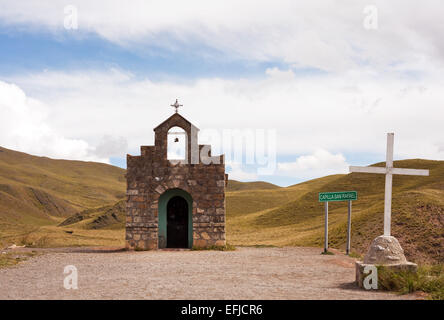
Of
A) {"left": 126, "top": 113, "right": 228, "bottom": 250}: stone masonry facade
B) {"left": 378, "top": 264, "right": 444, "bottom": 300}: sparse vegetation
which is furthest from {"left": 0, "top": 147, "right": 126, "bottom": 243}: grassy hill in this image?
{"left": 378, "top": 264, "right": 444, "bottom": 300}: sparse vegetation

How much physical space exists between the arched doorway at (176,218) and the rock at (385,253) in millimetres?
10975

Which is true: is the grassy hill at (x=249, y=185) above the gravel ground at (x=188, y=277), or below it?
below

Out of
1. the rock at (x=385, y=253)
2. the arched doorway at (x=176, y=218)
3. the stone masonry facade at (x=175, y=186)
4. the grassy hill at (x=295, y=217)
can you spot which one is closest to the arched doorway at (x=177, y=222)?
the arched doorway at (x=176, y=218)

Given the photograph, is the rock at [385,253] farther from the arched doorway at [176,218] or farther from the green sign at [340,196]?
the arched doorway at [176,218]

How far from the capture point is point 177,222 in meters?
20.8

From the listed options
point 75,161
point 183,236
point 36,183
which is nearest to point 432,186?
point 183,236

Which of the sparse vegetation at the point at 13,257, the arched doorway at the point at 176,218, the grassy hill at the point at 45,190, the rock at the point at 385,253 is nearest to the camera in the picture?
the rock at the point at 385,253

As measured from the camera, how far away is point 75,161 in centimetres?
17675

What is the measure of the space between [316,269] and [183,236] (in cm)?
824

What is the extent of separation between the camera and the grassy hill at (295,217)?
76.9 ft

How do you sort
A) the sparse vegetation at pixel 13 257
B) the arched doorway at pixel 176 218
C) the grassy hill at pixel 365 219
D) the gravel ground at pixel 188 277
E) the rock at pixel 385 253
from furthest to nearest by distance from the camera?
the grassy hill at pixel 365 219 → the arched doorway at pixel 176 218 → the sparse vegetation at pixel 13 257 → the rock at pixel 385 253 → the gravel ground at pixel 188 277

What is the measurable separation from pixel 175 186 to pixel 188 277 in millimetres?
8270

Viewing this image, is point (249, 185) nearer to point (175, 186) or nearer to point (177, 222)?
point (177, 222)
